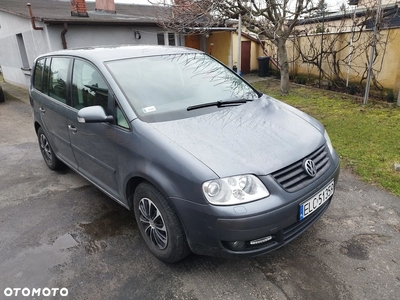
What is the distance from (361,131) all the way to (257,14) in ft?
15.1

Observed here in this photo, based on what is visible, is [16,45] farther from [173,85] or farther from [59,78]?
[173,85]

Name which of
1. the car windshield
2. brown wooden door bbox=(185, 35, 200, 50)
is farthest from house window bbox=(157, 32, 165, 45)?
the car windshield

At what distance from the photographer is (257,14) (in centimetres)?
806

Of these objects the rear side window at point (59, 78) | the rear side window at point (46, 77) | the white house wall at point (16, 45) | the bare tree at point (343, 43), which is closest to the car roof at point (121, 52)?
the rear side window at point (59, 78)

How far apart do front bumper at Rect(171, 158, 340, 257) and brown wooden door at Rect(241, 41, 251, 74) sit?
12213 mm

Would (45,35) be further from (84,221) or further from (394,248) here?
(394,248)

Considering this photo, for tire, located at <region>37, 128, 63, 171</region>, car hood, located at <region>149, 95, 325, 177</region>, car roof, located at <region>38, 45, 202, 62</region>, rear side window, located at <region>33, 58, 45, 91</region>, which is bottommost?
tire, located at <region>37, 128, 63, 171</region>

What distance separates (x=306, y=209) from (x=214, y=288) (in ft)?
2.88

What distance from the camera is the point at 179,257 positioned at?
2252 mm

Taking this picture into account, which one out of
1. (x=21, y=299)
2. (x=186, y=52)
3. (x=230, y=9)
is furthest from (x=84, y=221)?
(x=230, y=9)

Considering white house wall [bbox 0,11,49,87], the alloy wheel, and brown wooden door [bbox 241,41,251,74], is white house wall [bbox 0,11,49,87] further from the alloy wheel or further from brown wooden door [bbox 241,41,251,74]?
the alloy wheel

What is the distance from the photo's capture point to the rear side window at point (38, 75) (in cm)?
393

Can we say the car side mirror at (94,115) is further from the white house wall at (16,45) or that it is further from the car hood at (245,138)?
the white house wall at (16,45)

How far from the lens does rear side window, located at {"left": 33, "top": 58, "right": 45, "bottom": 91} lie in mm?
3934
